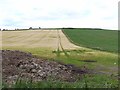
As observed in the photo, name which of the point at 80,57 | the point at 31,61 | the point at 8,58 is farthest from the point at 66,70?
the point at 80,57

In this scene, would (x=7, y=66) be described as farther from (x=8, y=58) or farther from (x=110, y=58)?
(x=110, y=58)

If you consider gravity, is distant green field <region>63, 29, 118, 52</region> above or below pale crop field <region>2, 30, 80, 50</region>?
below

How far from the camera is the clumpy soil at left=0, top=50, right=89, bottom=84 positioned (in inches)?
1135

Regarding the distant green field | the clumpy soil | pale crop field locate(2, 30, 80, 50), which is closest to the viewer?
the clumpy soil

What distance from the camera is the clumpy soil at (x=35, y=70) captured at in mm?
28828

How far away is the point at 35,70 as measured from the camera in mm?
30812

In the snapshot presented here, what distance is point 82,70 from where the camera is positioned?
33812 mm

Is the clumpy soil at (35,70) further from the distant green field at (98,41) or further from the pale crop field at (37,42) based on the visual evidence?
the distant green field at (98,41)

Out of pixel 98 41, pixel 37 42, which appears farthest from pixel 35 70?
pixel 98 41

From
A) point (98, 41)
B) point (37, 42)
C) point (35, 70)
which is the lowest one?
point (98, 41)

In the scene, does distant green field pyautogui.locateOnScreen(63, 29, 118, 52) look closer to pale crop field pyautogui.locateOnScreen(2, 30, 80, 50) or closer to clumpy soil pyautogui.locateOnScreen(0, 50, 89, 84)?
pale crop field pyautogui.locateOnScreen(2, 30, 80, 50)

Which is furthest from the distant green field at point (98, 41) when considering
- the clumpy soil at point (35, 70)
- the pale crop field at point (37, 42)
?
the clumpy soil at point (35, 70)

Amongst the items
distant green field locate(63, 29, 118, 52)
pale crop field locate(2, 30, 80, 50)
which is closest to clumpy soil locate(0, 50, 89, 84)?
pale crop field locate(2, 30, 80, 50)

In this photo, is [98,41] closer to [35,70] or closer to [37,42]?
[37,42]
